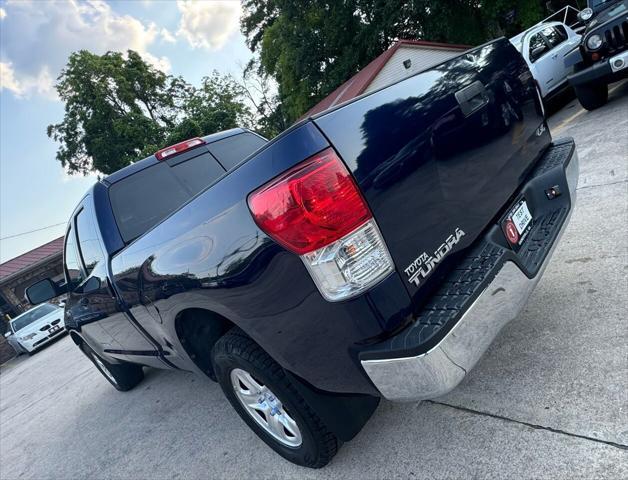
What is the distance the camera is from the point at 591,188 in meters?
3.92

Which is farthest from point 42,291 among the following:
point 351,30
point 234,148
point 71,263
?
point 351,30

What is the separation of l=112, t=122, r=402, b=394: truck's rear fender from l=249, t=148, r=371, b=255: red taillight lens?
0.05 m

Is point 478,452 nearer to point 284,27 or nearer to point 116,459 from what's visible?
point 116,459

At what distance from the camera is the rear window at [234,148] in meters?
3.57

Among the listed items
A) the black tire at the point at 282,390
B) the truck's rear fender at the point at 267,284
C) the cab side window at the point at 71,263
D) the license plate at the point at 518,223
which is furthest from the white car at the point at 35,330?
the license plate at the point at 518,223

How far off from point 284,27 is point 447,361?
3034 centimetres

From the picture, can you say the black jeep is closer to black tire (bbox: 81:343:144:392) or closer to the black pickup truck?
the black pickup truck

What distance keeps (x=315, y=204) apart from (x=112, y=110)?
119ft

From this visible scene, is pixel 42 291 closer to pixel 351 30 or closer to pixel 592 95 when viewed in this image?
pixel 592 95

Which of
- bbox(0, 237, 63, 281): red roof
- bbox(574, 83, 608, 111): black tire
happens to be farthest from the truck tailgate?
bbox(0, 237, 63, 281): red roof

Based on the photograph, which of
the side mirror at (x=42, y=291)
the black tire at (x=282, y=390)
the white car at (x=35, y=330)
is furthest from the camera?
the white car at (x=35, y=330)

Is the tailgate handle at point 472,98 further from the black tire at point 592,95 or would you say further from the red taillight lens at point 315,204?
the black tire at point 592,95

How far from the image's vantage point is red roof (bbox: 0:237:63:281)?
70.9 feet

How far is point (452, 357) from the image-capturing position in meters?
1.44
